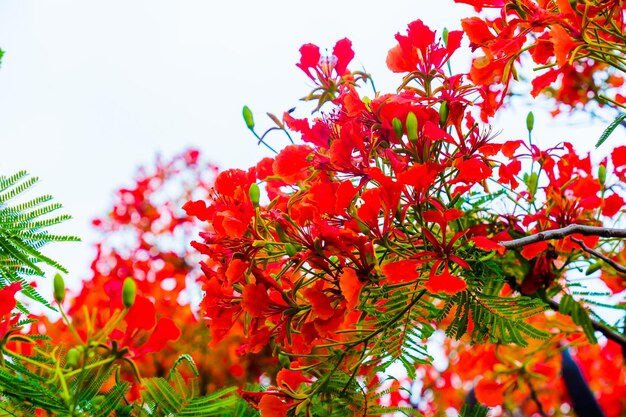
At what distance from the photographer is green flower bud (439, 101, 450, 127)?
1.15 metres

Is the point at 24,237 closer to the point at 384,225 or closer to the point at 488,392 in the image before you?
the point at 384,225

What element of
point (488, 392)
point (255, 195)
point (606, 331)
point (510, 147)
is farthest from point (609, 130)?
point (488, 392)

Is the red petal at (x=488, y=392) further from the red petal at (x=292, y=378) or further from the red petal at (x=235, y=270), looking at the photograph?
the red petal at (x=235, y=270)

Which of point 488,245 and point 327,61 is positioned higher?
point 327,61

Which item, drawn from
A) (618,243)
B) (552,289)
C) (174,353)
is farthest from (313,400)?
(174,353)

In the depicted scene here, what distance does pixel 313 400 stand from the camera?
1.22m

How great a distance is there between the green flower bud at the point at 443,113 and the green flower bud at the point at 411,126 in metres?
0.08

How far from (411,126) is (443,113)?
0.31 feet

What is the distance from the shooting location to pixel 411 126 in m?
1.09

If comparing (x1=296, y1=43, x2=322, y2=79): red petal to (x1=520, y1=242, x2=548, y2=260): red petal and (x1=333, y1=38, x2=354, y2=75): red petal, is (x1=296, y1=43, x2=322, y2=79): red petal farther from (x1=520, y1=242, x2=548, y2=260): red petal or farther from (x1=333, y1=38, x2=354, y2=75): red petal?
(x1=520, y1=242, x2=548, y2=260): red petal

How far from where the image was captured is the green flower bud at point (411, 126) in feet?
3.56

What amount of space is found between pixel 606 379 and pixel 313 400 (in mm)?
4612

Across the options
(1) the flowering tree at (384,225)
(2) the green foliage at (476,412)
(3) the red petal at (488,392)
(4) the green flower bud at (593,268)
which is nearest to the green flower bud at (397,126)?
(1) the flowering tree at (384,225)

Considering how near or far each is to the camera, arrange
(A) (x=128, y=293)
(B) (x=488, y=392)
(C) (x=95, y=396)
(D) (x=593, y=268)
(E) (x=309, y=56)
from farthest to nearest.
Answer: (B) (x=488, y=392), (D) (x=593, y=268), (E) (x=309, y=56), (C) (x=95, y=396), (A) (x=128, y=293)
